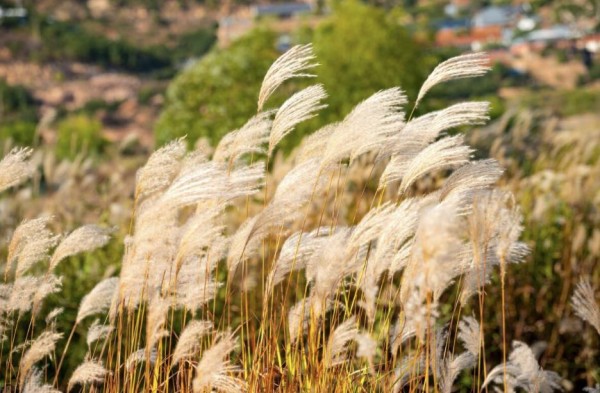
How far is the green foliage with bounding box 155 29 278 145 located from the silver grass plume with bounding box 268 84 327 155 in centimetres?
1052

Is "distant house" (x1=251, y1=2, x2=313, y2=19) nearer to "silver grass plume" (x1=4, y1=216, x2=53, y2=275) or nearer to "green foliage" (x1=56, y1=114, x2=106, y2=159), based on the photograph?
"green foliage" (x1=56, y1=114, x2=106, y2=159)

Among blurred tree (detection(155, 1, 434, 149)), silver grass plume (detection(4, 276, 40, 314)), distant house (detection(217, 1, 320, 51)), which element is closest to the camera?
silver grass plume (detection(4, 276, 40, 314))

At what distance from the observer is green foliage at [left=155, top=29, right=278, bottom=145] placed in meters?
13.3

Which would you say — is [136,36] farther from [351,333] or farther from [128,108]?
[351,333]

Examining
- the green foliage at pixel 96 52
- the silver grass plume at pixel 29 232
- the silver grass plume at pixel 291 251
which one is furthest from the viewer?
the green foliage at pixel 96 52

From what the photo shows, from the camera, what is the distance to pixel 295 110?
90.0 inches

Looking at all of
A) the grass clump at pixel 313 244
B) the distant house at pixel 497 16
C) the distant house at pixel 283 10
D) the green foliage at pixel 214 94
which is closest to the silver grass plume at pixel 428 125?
the grass clump at pixel 313 244

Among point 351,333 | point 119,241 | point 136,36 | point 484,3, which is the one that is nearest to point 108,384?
point 351,333

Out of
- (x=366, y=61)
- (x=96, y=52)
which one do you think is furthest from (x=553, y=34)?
(x=366, y=61)

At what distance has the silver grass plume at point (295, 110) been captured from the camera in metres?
2.25

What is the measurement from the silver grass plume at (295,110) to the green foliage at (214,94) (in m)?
10.5

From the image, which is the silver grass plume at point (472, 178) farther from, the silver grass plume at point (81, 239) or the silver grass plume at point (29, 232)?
the silver grass plume at point (29, 232)

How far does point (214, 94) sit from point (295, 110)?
1181 cm

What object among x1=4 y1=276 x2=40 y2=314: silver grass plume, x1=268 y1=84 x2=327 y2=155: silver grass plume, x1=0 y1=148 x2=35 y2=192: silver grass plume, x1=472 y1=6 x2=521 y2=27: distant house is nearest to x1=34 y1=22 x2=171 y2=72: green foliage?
x1=472 y1=6 x2=521 y2=27: distant house
